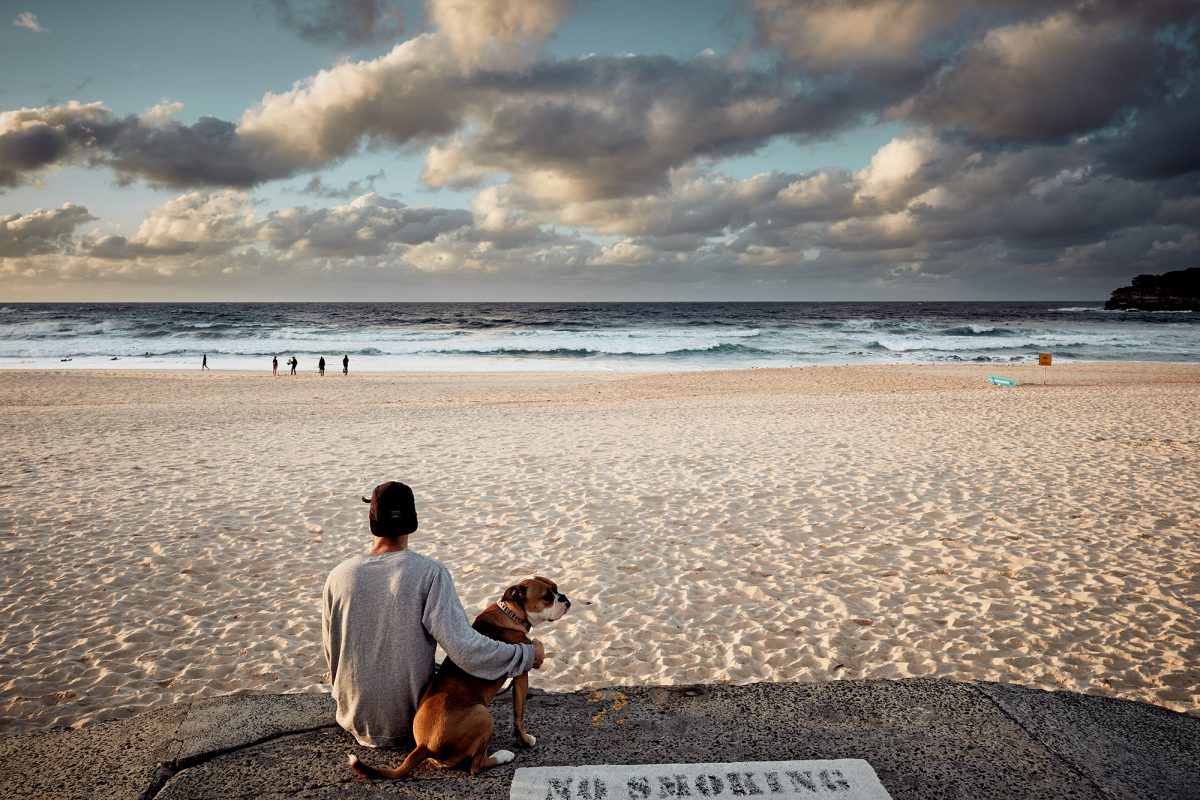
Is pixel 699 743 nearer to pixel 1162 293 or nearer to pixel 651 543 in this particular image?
pixel 651 543

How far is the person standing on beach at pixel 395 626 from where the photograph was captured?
2953 mm

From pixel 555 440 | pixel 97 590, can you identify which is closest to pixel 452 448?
pixel 555 440

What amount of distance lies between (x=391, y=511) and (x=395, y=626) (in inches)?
21.5

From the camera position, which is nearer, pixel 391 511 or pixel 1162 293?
pixel 391 511

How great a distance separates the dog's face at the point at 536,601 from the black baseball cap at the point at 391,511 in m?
0.65

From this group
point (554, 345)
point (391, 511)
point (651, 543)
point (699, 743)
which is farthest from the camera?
point (554, 345)

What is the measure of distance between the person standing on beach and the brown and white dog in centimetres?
10

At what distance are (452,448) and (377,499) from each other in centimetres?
920

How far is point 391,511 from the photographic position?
296 cm

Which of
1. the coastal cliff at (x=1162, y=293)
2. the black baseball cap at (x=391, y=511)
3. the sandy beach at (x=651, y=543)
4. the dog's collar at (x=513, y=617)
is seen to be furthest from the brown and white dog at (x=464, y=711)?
the coastal cliff at (x=1162, y=293)

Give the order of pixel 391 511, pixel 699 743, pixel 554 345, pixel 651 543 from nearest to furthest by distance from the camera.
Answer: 1. pixel 391 511
2. pixel 699 743
3. pixel 651 543
4. pixel 554 345

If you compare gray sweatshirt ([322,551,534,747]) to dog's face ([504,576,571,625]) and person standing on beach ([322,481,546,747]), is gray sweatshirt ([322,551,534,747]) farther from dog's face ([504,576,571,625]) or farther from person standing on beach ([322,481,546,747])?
dog's face ([504,576,571,625])

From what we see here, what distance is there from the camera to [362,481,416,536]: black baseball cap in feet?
9.66

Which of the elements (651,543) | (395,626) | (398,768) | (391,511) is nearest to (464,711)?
(398,768)
